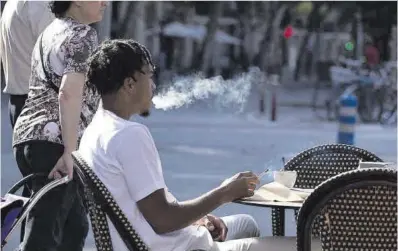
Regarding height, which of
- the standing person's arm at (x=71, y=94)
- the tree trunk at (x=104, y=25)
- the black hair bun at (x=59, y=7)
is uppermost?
the black hair bun at (x=59, y=7)

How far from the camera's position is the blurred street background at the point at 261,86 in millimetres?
12617

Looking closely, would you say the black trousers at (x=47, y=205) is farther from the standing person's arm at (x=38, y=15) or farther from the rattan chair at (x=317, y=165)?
the rattan chair at (x=317, y=165)

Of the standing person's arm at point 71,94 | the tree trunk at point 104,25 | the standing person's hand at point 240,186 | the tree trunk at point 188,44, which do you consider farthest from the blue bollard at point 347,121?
the tree trunk at point 188,44

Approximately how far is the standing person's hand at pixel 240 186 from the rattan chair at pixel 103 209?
0.35 m

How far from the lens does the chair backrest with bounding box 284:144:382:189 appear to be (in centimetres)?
439

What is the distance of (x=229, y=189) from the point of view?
11.2 ft

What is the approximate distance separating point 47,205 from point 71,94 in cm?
50

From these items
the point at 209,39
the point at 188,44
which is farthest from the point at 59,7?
the point at 188,44

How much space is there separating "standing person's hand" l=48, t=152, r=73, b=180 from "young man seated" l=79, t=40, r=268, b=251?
62 centimetres

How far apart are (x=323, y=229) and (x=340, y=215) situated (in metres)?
0.08

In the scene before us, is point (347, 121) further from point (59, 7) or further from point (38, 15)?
point (59, 7)

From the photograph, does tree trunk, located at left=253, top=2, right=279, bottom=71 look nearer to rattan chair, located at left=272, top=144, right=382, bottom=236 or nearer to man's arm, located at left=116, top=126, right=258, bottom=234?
rattan chair, located at left=272, top=144, right=382, bottom=236

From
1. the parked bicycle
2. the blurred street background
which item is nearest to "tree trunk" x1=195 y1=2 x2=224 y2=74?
the blurred street background

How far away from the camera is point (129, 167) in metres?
3.23
